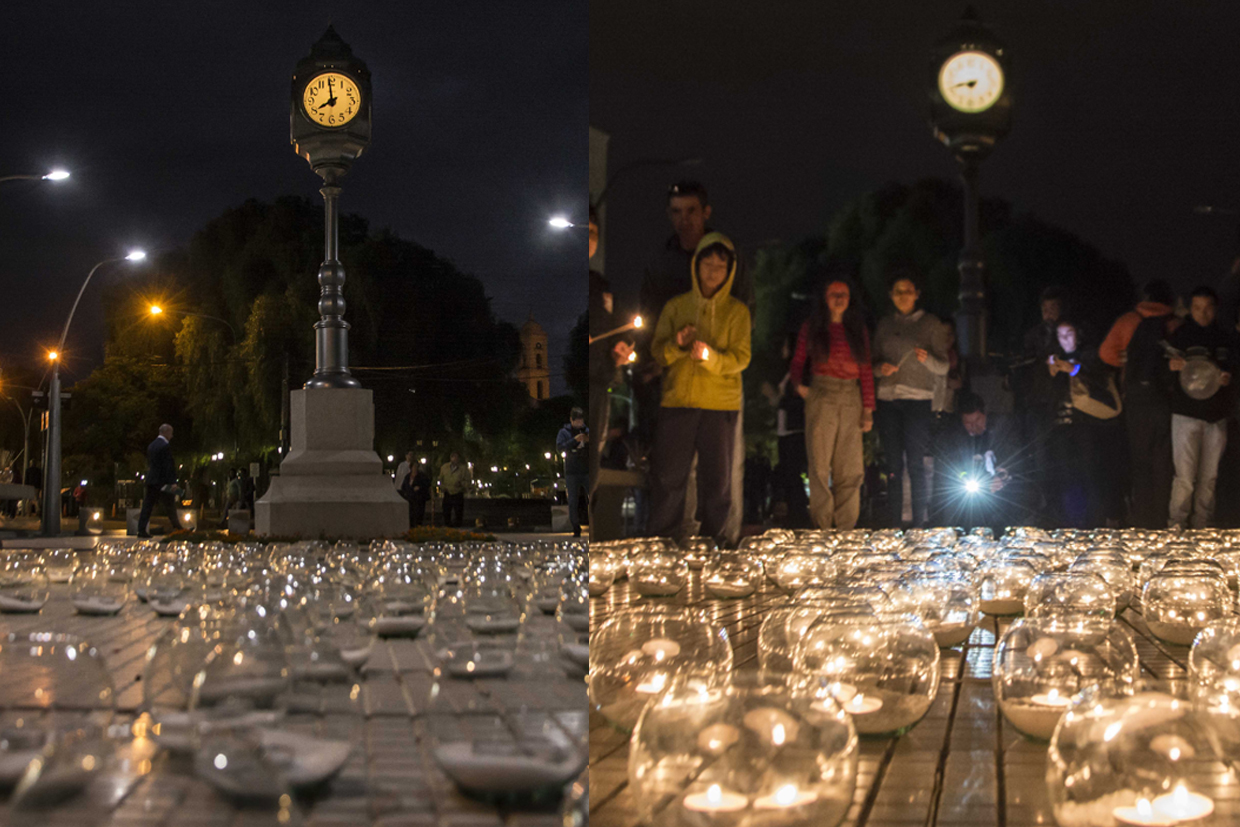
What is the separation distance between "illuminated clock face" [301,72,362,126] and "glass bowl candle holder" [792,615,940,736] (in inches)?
479

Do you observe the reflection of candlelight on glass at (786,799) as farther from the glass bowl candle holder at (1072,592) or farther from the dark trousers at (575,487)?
the dark trousers at (575,487)

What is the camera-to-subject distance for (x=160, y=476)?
1370cm

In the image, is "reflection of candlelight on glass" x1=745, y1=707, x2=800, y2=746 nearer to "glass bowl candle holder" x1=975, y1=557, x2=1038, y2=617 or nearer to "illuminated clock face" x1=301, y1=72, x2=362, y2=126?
"glass bowl candle holder" x1=975, y1=557, x2=1038, y2=617

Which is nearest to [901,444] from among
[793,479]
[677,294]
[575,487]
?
[793,479]

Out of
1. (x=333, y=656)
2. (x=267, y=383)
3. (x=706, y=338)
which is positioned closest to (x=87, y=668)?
(x=333, y=656)

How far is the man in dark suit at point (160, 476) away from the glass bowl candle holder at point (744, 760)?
1224cm

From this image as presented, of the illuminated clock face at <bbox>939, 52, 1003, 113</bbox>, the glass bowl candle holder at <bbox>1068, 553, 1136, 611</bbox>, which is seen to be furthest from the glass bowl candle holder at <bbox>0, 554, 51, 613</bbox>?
the illuminated clock face at <bbox>939, 52, 1003, 113</bbox>

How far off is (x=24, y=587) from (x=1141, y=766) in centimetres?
498

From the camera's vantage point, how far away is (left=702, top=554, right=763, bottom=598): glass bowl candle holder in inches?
213

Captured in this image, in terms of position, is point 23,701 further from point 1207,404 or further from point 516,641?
point 1207,404

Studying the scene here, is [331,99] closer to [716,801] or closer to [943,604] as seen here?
[943,604]

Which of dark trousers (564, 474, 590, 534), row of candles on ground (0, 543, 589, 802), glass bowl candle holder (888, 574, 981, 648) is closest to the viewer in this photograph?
row of candles on ground (0, 543, 589, 802)

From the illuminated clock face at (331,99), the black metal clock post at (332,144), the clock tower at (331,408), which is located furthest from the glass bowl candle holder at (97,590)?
the illuminated clock face at (331,99)

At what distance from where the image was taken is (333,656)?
3057mm
